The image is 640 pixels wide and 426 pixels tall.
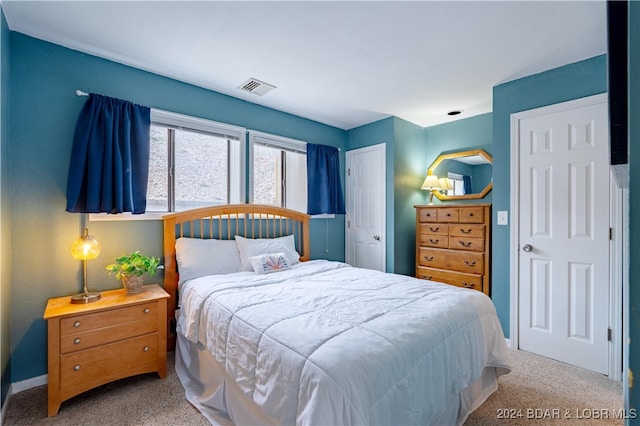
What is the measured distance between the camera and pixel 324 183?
3805 millimetres

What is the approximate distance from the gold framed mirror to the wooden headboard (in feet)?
6.20

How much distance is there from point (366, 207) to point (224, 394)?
9.24 ft

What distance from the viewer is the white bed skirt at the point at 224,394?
5.03 ft

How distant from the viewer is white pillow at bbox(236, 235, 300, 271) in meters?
2.78

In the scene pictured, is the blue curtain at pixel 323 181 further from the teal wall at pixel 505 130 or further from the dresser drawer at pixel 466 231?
the teal wall at pixel 505 130

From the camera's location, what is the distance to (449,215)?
3311 mm

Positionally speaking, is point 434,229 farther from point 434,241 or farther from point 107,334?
point 107,334

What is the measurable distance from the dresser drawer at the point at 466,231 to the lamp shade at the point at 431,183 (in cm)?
72

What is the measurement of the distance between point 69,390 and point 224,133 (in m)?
2.35

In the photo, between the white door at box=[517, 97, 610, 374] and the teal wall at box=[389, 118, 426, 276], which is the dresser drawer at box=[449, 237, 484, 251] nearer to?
the white door at box=[517, 97, 610, 374]

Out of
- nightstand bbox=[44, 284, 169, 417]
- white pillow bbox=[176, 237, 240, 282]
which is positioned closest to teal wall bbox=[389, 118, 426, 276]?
white pillow bbox=[176, 237, 240, 282]

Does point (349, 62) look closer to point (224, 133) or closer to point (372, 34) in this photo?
point (372, 34)

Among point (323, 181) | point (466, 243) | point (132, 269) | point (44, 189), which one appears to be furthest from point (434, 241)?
point (44, 189)

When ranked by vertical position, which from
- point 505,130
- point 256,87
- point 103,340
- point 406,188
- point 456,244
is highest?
point 256,87
